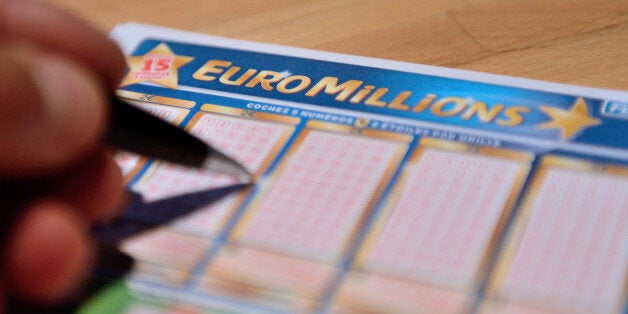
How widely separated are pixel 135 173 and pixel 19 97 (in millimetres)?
162

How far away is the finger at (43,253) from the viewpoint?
31cm

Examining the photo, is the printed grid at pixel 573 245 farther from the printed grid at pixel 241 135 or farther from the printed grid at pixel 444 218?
the printed grid at pixel 241 135

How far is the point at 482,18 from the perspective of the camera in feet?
1.76

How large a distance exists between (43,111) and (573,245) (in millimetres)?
241

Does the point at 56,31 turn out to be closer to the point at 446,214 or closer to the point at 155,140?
the point at 155,140

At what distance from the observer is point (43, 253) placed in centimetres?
31

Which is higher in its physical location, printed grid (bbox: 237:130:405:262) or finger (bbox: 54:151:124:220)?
printed grid (bbox: 237:130:405:262)

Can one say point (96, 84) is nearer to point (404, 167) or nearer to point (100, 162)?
point (100, 162)

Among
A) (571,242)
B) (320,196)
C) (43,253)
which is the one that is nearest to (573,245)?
(571,242)

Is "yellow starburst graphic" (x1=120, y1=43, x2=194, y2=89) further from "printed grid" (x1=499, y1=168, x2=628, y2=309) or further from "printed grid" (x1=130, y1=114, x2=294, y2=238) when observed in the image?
"printed grid" (x1=499, y1=168, x2=628, y2=309)

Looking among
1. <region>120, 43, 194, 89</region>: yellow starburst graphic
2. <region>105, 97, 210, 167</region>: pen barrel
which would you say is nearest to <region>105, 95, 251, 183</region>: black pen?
<region>105, 97, 210, 167</region>: pen barrel

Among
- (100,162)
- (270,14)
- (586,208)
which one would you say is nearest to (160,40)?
(270,14)

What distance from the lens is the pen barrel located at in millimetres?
377

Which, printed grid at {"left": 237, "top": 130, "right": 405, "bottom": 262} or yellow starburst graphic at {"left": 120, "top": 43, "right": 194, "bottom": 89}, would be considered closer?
printed grid at {"left": 237, "top": 130, "right": 405, "bottom": 262}
